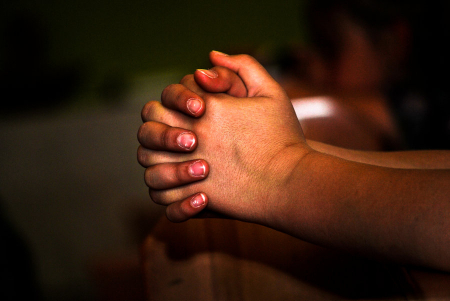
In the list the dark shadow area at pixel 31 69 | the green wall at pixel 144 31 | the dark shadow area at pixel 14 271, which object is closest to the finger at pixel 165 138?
the dark shadow area at pixel 14 271

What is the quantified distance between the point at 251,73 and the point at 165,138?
125 mm

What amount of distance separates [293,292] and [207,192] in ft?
0.41

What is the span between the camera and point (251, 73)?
407 millimetres

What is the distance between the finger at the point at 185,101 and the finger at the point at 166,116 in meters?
0.01

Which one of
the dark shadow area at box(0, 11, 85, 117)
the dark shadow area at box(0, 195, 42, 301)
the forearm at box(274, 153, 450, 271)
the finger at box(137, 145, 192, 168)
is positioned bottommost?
the dark shadow area at box(0, 195, 42, 301)

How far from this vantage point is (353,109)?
0.53 m

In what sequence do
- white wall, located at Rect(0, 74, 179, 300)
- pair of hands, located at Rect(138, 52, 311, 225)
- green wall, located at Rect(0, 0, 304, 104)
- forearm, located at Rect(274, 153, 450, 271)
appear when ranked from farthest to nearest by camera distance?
1. green wall, located at Rect(0, 0, 304, 104)
2. white wall, located at Rect(0, 74, 179, 300)
3. pair of hands, located at Rect(138, 52, 311, 225)
4. forearm, located at Rect(274, 153, 450, 271)

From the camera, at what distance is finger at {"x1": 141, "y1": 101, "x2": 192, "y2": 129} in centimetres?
39

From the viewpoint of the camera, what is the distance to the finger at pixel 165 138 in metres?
0.36

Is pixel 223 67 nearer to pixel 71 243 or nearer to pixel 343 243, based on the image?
pixel 343 243

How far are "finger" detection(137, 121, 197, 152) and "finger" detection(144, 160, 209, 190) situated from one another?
17 millimetres

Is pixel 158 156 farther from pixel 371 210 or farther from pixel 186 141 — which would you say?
pixel 371 210

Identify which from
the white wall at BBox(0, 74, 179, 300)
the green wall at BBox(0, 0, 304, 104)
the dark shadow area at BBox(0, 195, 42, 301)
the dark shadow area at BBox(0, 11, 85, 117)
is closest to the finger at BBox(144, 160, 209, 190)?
the dark shadow area at BBox(0, 195, 42, 301)

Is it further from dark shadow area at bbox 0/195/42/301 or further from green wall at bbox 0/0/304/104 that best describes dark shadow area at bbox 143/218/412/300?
green wall at bbox 0/0/304/104
